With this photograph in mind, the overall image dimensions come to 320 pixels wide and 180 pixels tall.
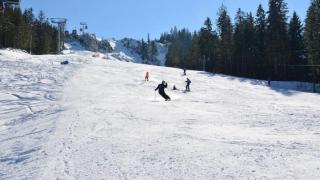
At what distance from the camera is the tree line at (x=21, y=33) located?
85250mm

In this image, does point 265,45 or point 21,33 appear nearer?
point 265,45

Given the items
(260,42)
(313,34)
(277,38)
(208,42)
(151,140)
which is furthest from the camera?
(208,42)

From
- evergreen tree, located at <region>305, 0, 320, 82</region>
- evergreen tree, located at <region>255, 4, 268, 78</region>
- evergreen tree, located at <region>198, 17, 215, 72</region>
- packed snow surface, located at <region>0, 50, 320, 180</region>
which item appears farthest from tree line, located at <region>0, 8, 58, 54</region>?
packed snow surface, located at <region>0, 50, 320, 180</region>

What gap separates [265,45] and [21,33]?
139ft

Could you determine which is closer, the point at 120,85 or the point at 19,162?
the point at 19,162

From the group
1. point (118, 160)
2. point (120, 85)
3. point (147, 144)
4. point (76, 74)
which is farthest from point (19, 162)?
point (76, 74)

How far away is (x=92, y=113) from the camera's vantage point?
22.1m

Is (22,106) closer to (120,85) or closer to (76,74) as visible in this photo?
(120,85)

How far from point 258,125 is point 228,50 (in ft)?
223

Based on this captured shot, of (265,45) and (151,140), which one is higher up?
(265,45)

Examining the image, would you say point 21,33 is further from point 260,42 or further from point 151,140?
point 151,140

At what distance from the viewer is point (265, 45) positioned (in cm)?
7575

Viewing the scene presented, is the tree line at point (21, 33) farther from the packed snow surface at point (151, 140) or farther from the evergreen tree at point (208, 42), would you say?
the packed snow surface at point (151, 140)

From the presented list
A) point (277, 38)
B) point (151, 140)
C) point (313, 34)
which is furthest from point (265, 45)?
point (151, 140)
